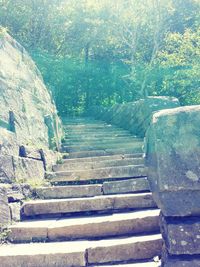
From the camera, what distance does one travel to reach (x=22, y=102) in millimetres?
5180

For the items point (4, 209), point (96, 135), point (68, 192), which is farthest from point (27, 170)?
point (96, 135)

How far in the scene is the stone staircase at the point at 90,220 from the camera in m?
2.93

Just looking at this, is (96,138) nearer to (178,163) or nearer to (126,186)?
(126,186)

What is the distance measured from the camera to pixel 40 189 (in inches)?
170

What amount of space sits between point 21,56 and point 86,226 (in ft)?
12.8

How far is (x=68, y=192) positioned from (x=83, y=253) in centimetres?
145

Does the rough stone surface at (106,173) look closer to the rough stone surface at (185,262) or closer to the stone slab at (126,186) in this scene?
the stone slab at (126,186)

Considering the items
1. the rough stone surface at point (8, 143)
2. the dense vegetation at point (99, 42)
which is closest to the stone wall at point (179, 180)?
the rough stone surface at point (8, 143)

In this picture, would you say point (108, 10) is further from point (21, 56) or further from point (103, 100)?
point (21, 56)

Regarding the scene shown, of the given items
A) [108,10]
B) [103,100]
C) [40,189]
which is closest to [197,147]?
[40,189]

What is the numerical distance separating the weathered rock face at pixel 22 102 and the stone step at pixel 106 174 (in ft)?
2.39

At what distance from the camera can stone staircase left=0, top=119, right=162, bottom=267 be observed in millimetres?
2934

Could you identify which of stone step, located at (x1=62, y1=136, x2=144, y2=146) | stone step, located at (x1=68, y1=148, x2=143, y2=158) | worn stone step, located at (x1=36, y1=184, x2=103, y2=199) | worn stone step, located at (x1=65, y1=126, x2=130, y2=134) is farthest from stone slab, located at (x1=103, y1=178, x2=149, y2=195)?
worn stone step, located at (x1=65, y1=126, x2=130, y2=134)

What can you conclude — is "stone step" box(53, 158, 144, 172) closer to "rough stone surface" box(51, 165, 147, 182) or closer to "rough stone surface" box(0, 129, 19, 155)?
"rough stone surface" box(51, 165, 147, 182)
